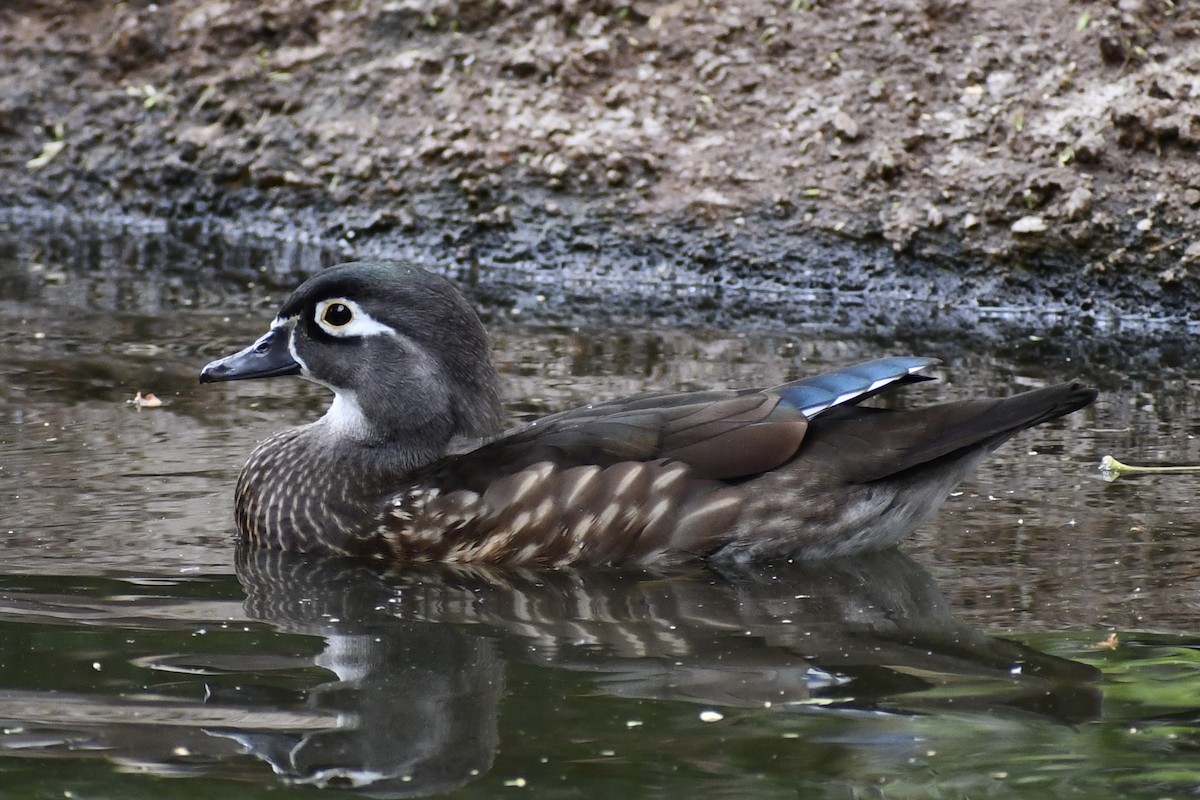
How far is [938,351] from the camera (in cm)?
927

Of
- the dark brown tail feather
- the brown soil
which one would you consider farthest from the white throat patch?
the brown soil

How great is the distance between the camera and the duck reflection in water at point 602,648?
14.9 feet

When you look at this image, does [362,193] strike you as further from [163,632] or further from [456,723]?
[456,723]

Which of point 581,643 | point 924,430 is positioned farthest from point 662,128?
point 581,643

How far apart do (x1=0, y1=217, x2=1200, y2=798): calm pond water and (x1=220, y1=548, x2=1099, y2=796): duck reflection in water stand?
0.5 inches

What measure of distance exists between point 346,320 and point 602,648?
6.56 feet

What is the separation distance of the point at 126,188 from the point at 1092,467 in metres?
8.27

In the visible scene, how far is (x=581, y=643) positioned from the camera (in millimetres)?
5332

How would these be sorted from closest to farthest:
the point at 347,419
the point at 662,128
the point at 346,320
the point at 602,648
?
the point at 602,648 < the point at 346,320 < the point at 347,419 < the point at 662,128

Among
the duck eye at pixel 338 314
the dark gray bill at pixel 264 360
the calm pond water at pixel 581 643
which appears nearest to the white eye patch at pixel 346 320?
the duck eye at pixel 338 314

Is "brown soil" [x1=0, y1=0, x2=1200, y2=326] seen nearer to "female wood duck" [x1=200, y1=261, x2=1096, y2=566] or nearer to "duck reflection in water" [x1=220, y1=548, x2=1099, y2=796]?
"female wood duck" [x1=200, y1=261, x2=1096, y2=566]

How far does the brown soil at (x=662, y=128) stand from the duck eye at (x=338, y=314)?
470cm

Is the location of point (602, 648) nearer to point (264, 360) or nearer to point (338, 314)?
point (338, 314)

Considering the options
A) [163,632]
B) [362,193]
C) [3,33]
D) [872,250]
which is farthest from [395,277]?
[3,33]
